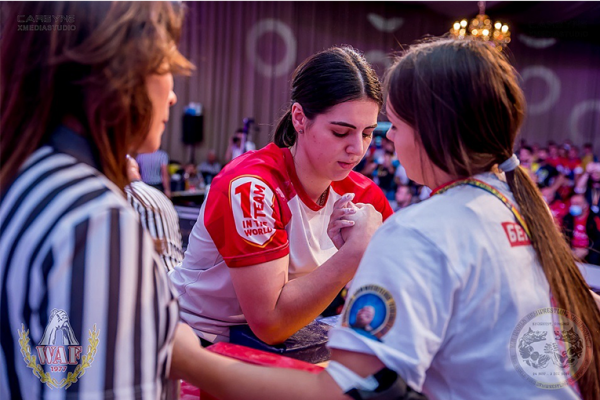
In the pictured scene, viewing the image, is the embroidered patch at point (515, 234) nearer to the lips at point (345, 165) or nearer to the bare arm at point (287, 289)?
the bare arm at point (287, 289)

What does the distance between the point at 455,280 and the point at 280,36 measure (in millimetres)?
11248

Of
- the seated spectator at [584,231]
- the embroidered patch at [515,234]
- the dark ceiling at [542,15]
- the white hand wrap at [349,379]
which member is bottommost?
the seated spectator at [584,231]

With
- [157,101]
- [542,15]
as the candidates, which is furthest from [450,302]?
[542,15]

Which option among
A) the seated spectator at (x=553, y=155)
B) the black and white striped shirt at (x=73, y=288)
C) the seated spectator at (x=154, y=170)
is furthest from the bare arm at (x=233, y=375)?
the seated spectator at (x=553, y=155)

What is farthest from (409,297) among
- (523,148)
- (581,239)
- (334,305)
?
(523,148)

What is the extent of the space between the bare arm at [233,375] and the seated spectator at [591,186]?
655 centimetres

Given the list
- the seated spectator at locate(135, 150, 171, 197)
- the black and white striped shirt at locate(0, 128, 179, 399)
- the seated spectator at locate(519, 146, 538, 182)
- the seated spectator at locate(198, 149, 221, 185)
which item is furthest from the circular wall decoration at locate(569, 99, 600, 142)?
the black and white striped shirt at locate(0, 128, 179, 399)

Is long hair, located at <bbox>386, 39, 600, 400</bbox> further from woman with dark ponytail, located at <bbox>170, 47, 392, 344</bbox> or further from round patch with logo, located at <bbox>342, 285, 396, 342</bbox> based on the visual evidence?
A: woman with dark ponytail, located at <bbox>170, 47, 392, 344</bbox>

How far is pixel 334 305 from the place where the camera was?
3561 millimetres

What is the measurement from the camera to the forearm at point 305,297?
4.20 ft

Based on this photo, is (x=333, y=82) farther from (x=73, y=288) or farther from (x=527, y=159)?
(x=527, y=159)

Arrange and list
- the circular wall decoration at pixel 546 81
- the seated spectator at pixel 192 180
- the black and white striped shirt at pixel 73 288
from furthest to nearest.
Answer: the circular wall decoration at pixel 546 81, the seated spectator at pixel 192 180, the black and white striped shirt at pixel 73 288

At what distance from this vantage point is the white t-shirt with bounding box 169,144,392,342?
4.35 feet

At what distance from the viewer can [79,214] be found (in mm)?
627
